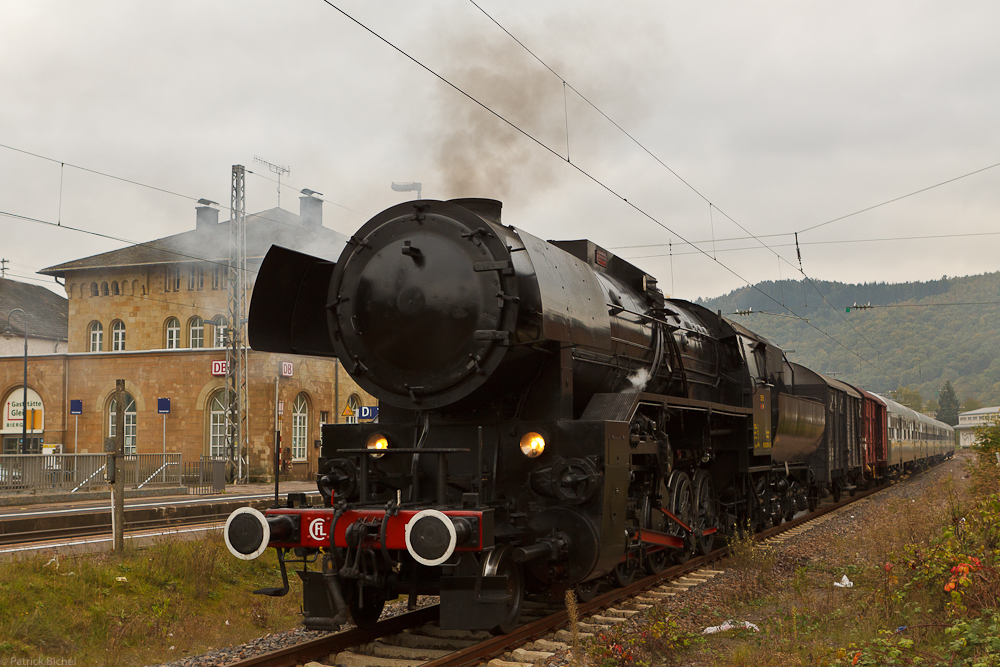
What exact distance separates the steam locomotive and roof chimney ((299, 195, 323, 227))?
25.5m

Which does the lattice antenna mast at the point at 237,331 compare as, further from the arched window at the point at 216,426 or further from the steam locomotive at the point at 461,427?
the steam locomotive at the point at 461,427

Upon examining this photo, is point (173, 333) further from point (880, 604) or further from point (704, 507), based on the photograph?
point (880, 604)

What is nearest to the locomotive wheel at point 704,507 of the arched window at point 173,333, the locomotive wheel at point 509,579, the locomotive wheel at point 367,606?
the locomotive wheel at point 509,579

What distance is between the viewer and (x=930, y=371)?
131 meters

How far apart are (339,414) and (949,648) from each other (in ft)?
93.0

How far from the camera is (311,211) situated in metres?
32.8

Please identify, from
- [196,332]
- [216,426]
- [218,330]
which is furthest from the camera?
[196,332]

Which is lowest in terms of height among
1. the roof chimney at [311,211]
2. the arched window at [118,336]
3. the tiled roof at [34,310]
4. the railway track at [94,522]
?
the railway track at [94,522]

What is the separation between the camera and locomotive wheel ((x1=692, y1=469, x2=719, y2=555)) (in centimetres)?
992

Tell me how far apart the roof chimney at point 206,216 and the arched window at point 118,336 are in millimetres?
5106

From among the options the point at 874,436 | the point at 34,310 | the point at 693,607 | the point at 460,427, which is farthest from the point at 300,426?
the point at 34,310

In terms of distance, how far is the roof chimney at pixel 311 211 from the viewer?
106 ft

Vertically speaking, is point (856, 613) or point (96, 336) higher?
point (96, 336)

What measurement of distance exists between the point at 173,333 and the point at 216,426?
16.7 feet
